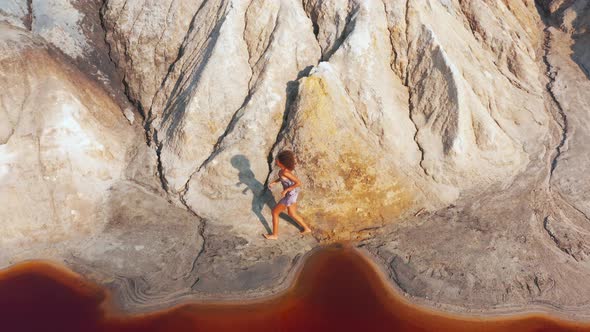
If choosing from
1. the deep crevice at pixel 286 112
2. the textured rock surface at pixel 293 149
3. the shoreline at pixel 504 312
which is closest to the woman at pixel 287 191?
the textured rock surface at pixel 293 149

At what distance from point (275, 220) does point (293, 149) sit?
135cm

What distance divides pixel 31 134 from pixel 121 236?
267cm

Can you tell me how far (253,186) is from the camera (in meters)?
8.15

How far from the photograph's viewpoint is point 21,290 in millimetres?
6832

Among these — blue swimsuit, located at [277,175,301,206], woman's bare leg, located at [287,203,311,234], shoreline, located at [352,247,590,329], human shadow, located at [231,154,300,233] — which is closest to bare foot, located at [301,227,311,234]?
woman's bare leg, located at [287,203,311,234]

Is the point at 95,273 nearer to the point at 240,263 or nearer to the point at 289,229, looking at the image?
the point at 240,263

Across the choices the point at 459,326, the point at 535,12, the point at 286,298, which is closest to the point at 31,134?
the point at 286,298

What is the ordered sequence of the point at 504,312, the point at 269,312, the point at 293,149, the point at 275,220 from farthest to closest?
the point at 293,149
the point at 275,220
the point at 269,312
the point at 504,312

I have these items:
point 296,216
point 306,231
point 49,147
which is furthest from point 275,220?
point 49,147

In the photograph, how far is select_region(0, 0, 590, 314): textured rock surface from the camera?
7.13 m

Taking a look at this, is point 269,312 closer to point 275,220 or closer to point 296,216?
point 275,220

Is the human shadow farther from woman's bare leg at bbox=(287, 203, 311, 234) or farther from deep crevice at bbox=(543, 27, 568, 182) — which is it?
deep crevice at bbox=(543, 27, 568, 182)

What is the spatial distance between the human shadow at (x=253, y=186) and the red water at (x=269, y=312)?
4.96 ft

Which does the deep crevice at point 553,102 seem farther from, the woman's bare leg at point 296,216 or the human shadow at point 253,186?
the human shadow at point 253,186
